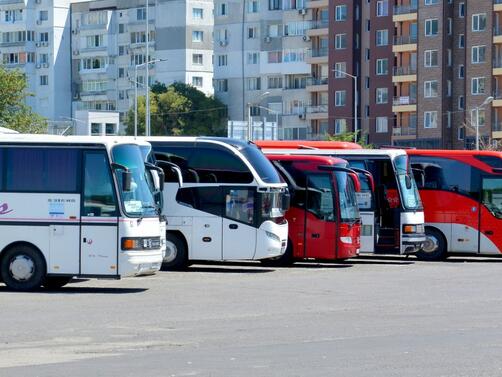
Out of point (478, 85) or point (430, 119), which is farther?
point (430, 119)

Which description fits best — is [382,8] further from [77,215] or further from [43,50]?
[77,215]

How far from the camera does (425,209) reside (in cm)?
3784

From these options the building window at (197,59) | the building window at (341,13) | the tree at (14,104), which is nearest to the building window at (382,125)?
the building window at (341,13)

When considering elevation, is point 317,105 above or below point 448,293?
above

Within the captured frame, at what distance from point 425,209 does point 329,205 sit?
530 centimetres

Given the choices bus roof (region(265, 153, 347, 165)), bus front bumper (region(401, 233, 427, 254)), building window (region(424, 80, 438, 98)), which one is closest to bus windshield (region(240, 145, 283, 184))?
bus roof (region(265, 153, 347, 165))

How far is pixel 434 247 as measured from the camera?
3744cm

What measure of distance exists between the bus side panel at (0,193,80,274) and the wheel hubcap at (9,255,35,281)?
11.5 inches

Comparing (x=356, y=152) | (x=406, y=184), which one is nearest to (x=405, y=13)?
(x=356, y=152)

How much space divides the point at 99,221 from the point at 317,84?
84118 mm

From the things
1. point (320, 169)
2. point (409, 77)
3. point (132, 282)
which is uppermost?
point (409, 77)

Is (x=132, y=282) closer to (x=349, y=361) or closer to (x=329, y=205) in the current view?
(x=329, y=205)

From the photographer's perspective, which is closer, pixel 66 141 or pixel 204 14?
pixel 66 141

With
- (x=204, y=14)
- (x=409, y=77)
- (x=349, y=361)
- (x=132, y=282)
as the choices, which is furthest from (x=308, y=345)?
(x=204, y=14)
